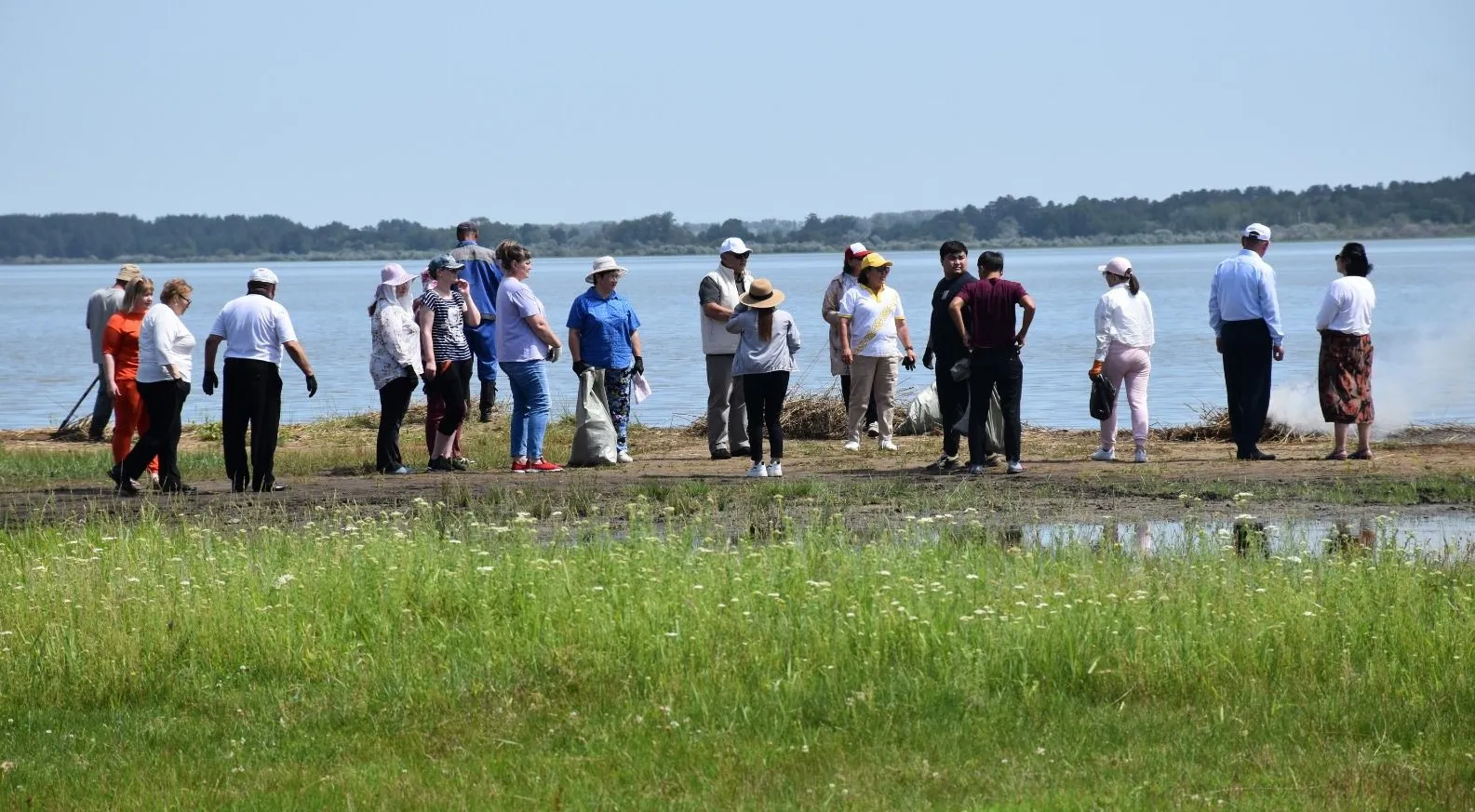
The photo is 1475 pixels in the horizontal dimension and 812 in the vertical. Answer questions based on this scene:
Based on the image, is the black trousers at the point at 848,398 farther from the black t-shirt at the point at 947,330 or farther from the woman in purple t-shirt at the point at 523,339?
the woman in purple t-shirt at the point at 523,339

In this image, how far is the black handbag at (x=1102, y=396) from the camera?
46.8 ft

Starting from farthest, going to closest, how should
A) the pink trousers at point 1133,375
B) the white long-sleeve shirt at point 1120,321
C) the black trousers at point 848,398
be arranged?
the black trousers at point 848,398 < the pink trousers at point 1133,375 < the white long-sleeve shirt at point 1120,321

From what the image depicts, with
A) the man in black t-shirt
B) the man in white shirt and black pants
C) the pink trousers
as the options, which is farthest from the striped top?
the pink trousers

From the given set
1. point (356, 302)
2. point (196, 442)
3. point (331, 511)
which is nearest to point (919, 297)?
point (356, 302)

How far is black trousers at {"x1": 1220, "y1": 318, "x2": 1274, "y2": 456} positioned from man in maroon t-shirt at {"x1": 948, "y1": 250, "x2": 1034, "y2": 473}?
1855 mm

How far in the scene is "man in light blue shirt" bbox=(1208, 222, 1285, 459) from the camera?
14164 millimetres

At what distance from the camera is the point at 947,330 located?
46.0 feet

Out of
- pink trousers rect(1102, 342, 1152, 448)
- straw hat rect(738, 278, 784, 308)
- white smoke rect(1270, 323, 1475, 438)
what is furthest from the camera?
white smoke rect(1270, 323, 1475, 438)

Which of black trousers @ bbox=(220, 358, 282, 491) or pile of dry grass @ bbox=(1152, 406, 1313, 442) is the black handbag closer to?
pile of dry grass @ bbox=(1152, 406, 1313, 442)

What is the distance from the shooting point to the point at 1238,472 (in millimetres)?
14000

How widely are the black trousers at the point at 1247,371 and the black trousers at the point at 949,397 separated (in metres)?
2.11

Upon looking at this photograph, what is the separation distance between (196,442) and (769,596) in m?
12.6

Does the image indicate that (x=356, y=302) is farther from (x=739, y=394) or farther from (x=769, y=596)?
(x=769, y=596)

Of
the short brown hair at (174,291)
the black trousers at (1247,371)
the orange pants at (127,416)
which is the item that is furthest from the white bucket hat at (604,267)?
the black trousers at (1247,371)
